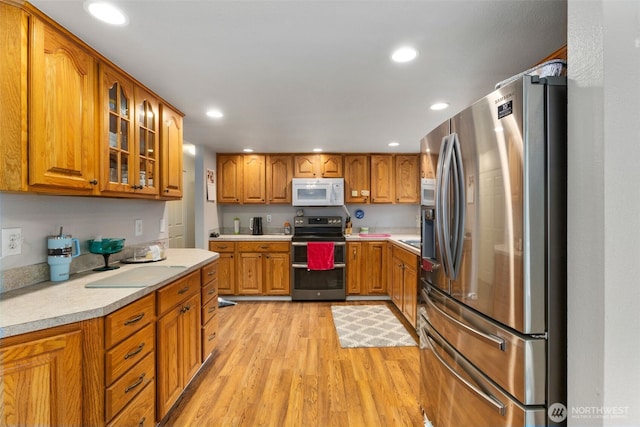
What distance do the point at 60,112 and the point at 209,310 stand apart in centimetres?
162

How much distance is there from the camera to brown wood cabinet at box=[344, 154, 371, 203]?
4.44m

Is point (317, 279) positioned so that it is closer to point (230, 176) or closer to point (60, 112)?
point (230, 176)

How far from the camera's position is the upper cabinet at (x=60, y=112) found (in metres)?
1.29

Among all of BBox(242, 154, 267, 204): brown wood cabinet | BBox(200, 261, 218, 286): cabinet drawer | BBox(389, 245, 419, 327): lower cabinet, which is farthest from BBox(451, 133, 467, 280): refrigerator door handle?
BBox(242, 154, 267, 204): brown wood cabinet

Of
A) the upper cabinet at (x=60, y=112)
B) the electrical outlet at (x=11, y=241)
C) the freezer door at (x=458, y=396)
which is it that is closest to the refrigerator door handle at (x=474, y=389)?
the freezer door at (x=458, y=396)

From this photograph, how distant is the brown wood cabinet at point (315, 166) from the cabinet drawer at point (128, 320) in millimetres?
3127

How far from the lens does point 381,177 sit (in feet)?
14.6

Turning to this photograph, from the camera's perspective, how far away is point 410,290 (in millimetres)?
3004

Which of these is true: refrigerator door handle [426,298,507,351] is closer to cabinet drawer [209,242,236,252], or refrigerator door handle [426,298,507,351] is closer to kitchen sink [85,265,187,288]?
kitchen sink [85,265,187,288]

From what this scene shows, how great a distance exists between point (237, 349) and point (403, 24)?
Result: 9.18 feet

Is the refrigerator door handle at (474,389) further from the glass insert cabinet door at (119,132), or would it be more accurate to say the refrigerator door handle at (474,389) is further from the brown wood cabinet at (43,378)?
the glass insert cabinet door at (119,132)

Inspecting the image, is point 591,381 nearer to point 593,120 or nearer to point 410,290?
point 593,120

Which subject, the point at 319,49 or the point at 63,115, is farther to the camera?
the point at 319,49

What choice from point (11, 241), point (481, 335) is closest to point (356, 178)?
point (481, 335)
